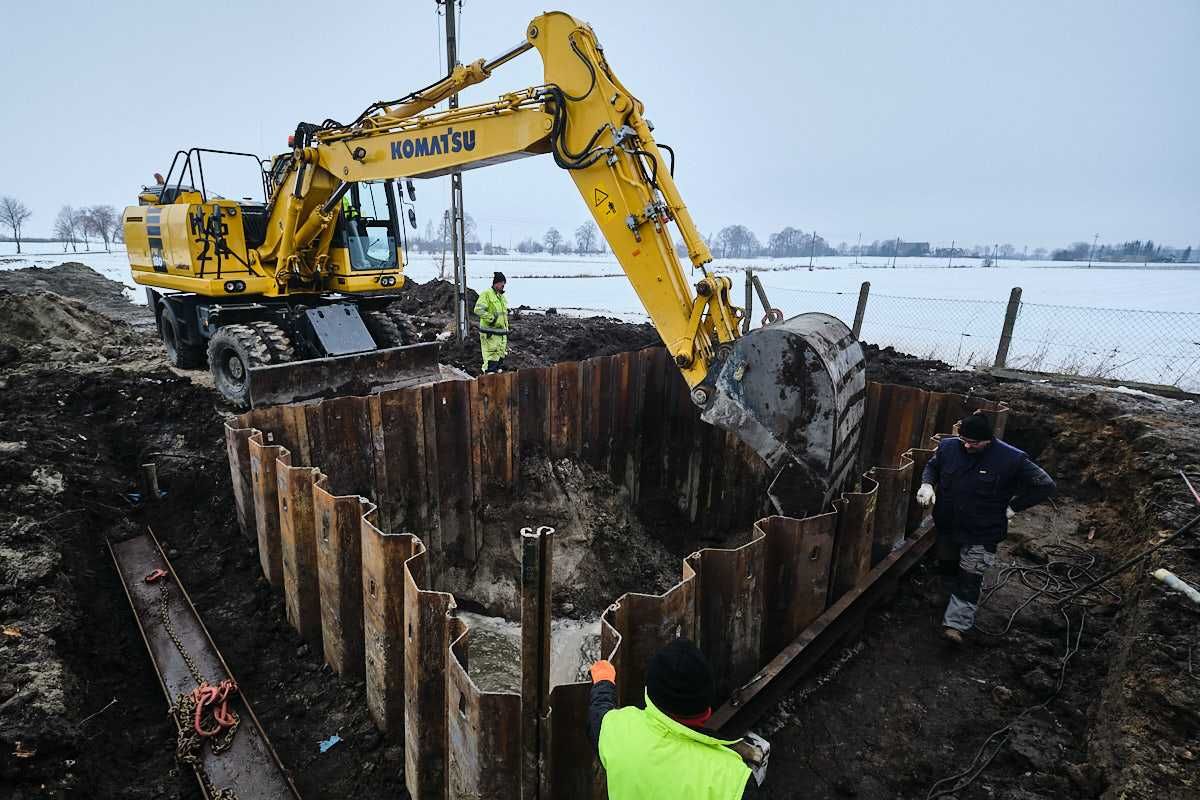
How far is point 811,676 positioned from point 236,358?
781 cm

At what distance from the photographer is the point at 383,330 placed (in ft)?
29.7

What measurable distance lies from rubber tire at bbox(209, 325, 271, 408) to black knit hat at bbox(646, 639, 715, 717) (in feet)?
23.5

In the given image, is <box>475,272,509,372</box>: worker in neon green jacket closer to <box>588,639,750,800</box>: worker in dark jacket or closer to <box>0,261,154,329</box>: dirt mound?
<box>588,639,750,800</box>: worker in dark jacket

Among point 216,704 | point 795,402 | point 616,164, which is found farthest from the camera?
point 616,164

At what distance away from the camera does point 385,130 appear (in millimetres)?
6688

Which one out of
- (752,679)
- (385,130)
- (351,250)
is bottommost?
(752,679)

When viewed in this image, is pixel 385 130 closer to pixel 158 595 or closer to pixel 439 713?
pixel 158 595

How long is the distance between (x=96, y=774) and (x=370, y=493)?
8.84ft

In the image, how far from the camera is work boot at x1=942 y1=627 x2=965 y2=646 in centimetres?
393

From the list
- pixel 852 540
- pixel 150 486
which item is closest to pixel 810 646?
pixel 852 540

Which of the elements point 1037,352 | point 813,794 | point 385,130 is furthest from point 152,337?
point 1037,352

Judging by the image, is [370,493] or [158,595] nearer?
[158,595]

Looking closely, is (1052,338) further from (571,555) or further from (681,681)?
(681,681)

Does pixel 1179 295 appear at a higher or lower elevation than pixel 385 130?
lower
